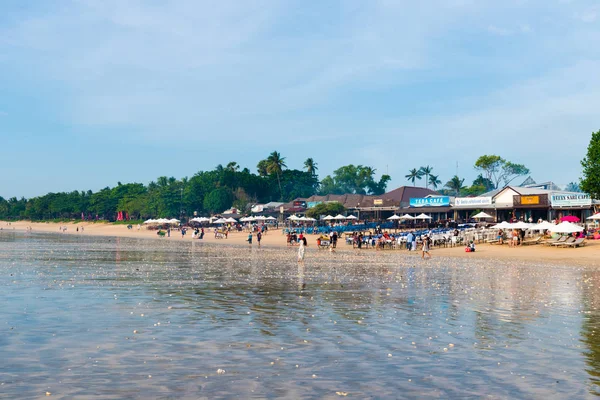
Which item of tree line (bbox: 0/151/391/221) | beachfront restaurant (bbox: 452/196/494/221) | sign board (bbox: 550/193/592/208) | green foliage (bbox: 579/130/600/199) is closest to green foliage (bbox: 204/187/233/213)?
tree line (bbox: 0/151/391/221)

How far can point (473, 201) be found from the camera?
70188 millimetres

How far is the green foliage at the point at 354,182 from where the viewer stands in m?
152

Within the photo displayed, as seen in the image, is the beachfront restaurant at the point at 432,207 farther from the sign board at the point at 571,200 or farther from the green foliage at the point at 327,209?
the sign board at the point at 571,200

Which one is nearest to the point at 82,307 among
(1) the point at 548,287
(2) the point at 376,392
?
(2) the point at 376,392

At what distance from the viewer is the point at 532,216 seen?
2598 inches

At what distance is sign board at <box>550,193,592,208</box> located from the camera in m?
59.3

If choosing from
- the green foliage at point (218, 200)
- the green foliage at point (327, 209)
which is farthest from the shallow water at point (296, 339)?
the green foliage at point (218, 200)

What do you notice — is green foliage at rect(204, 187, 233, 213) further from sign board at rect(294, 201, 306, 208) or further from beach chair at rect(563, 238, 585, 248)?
beach chair at rect(563, 238, 585, 248)

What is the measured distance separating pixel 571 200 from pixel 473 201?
12128 mm

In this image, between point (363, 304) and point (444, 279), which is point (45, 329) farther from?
point (444, 279)

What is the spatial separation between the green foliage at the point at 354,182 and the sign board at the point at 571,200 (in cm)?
8991

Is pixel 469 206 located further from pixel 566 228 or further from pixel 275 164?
pixel 275 164

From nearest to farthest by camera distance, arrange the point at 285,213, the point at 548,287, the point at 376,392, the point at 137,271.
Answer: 1. the point at 376,392
2. the point at 548,287
3. the point at 137,271
4. the point at 285,213

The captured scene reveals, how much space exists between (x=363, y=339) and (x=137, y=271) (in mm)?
17058
